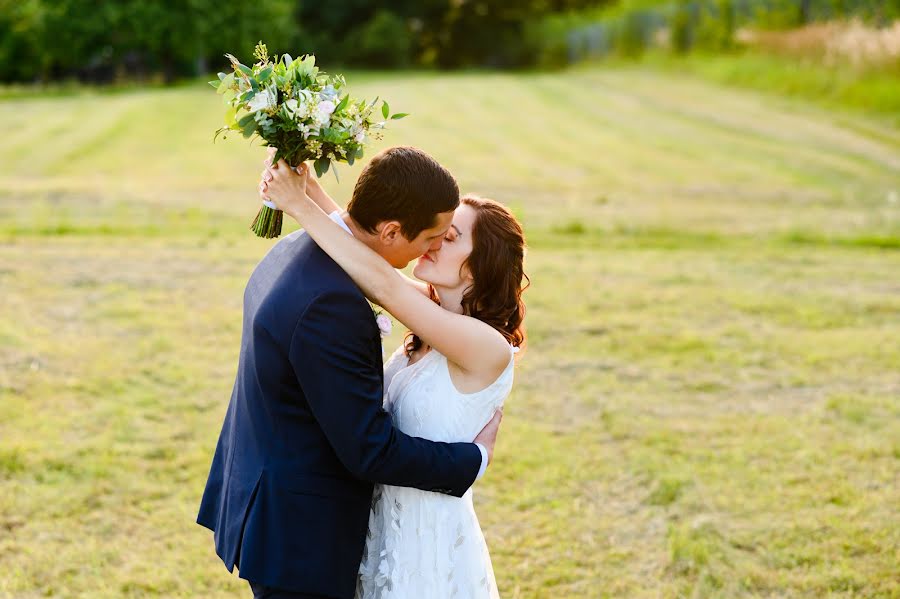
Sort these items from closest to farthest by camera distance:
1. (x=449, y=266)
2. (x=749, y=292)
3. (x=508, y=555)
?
(x=449, y=266) → (x=508, y=555) → (x=749, y=292)

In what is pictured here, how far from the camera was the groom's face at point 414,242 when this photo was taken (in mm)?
2977

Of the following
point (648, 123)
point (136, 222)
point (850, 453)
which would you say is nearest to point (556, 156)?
point (648, 123)

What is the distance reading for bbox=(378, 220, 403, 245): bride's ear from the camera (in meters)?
2.94

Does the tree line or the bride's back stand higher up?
the tree line

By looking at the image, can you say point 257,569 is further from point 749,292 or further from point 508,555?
point 749,292

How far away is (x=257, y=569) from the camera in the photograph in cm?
294

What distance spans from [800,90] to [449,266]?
78.7 feet

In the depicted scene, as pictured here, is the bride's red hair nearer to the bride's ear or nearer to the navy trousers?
the bride's ear

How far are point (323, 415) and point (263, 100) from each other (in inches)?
37.2

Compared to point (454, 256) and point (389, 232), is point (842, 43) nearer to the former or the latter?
point (454, 256)

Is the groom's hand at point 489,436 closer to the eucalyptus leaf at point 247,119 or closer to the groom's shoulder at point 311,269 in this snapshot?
the groom's shoulder at point 311,269

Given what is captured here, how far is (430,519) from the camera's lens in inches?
128

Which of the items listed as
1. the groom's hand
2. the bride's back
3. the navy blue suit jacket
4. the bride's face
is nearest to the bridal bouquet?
the navy blue suit jacket

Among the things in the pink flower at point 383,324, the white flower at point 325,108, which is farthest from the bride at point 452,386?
the white flower at point 325,108
